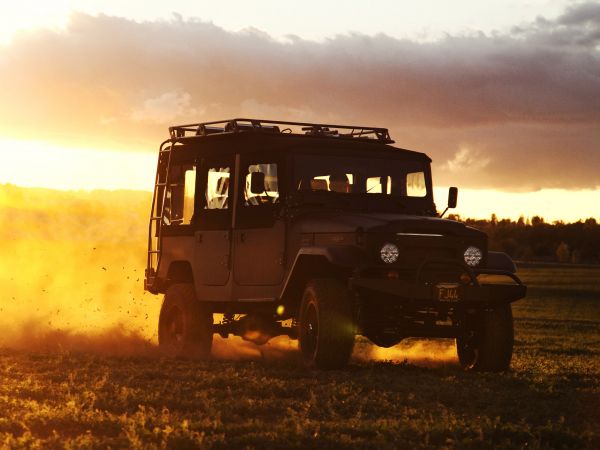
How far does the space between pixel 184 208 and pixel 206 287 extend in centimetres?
139

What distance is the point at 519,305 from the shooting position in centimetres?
5688

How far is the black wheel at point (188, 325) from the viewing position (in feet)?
51.2

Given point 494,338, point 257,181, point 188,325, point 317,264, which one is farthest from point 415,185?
point 188,325

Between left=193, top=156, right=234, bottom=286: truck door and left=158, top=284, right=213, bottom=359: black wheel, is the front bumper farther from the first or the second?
left=158, top=284, right=213, bottom=359: black wheel

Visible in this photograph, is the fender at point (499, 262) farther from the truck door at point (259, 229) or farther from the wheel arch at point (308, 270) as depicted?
the truck door at point (259, 229)

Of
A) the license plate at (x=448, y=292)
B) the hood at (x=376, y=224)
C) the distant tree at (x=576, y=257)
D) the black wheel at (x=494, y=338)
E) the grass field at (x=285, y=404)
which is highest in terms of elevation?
the distant tree at (x=576, y=257)

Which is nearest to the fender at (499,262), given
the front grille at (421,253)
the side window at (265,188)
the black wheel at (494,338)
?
the black wheel at (494,338)

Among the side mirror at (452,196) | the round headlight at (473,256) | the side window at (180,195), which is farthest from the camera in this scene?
the side window at (180,195)

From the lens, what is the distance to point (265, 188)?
46.3 feet

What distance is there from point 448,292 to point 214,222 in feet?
13.9

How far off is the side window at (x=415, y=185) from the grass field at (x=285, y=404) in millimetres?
2277

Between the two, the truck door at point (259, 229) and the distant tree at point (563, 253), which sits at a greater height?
the distant tree at point (563, 253)

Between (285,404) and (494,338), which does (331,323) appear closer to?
(494,338)

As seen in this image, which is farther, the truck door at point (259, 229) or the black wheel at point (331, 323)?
the truck door at point (259, 229)
